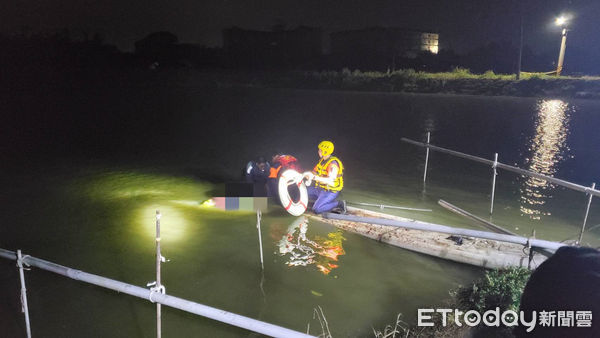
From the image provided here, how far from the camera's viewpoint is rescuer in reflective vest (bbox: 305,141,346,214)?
8359 mm

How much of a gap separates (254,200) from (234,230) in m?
1.62

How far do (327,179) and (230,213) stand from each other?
2946 millimetres

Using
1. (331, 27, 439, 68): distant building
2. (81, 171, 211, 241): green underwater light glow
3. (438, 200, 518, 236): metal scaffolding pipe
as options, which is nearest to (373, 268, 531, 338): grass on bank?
(438, 200, 518, 236): metal scaffolding pipe

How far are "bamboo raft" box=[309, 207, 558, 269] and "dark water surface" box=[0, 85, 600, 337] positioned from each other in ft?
0.61

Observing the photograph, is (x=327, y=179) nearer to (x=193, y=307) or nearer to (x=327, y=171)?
(x=327, y=171)

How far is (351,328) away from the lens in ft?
18.0

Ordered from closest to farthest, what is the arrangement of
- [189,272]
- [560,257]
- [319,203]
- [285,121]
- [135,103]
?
[560,257] → [189,272] → [319,203] → [285,121] → [135,103]

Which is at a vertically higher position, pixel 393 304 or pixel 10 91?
pixel 10 91

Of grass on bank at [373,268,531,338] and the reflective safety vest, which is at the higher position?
the reflective safety vest

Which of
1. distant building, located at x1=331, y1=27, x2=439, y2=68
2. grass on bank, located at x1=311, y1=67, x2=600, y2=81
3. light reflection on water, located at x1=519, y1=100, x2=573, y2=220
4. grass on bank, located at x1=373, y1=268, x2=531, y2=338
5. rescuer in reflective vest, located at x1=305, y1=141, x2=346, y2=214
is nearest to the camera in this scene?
grass on bank, located at x1=373, y1=268, x2=531, y2=338

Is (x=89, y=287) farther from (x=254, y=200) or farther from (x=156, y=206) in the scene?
(x=254, y=200)

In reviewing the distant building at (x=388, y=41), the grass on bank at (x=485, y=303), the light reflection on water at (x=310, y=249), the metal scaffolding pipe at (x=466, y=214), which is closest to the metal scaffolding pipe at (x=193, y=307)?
the grass on bank at (x=485, y=303)

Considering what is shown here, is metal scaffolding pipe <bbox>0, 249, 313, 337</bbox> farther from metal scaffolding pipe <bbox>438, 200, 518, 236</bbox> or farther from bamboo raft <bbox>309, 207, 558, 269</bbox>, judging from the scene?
metal scaffolding pipe <bbox>438, 200, 518, 236</bbox>

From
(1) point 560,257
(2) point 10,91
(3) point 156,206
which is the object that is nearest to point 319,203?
(3) point 156,206
